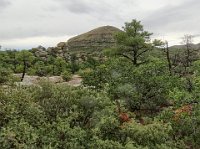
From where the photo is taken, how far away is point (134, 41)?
7394 centimetres

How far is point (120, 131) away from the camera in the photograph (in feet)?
106

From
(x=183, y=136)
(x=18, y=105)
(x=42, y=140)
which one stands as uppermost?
(x=18, y=105)

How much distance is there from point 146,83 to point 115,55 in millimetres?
20385

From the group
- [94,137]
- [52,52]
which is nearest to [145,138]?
[94,137]

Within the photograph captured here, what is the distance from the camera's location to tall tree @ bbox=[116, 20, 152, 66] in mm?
74619

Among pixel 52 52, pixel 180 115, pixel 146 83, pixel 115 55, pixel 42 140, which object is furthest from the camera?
pixel 52 52

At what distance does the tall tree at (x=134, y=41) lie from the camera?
245 feet

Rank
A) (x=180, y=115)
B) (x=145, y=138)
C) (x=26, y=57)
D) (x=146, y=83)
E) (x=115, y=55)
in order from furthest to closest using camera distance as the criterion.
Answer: (x=26, y=57), (x=115, y=55), (x=146, y=83), (x=180, y=115), (x=145, y=138)

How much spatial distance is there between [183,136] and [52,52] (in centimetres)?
11837

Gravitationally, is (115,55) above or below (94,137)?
above

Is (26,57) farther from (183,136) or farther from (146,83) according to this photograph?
(183,136)

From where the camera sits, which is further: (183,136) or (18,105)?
(183,136)

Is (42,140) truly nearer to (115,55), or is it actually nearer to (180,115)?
(180,115)

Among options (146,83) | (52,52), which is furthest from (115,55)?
(52,52)
